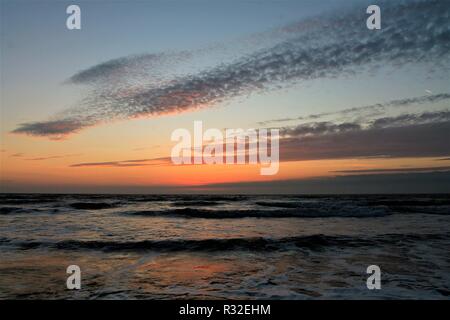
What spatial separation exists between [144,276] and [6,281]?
2.93 m

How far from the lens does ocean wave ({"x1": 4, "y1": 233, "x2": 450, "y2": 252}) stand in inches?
477

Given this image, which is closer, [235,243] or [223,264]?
[223,264]

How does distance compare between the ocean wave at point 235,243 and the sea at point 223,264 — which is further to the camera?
the ocean wave at point 235,243

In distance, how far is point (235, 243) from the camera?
13.3m

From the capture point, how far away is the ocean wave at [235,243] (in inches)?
477

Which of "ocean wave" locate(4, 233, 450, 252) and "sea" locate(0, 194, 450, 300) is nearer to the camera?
"sea" locate(0, 194, 450, 300)

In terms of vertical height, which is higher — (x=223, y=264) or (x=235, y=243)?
(x=223, y=264)
